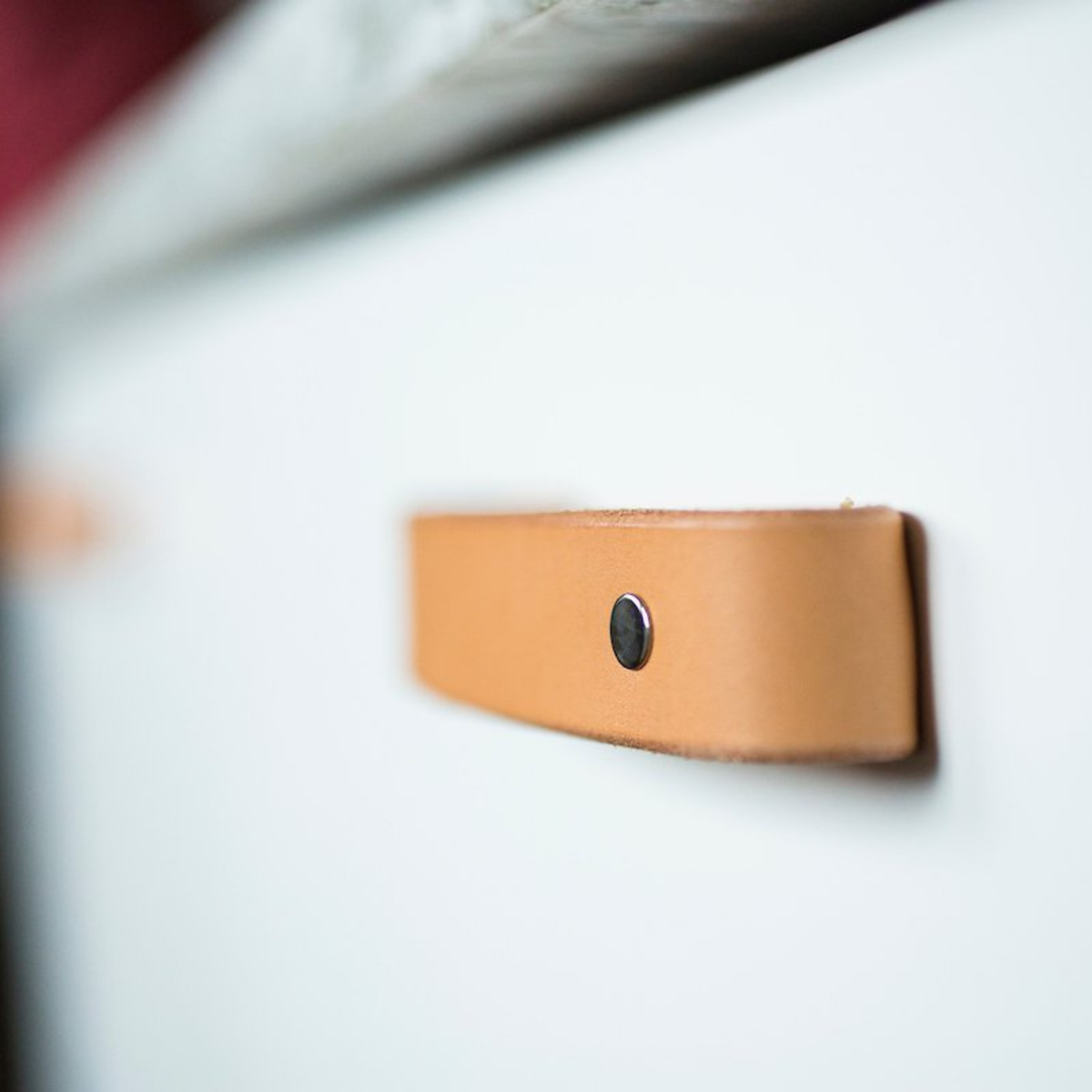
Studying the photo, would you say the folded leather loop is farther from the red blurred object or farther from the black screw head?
the red blurred object

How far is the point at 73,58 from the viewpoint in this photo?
17.5 inches

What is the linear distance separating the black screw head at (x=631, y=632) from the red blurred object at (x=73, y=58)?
35cm

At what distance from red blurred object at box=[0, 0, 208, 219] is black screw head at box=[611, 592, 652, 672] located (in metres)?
0.35

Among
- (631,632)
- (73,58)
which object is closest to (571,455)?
(631,632)

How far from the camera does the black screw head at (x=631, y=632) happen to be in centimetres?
17

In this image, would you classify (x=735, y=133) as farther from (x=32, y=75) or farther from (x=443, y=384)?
(x=32, y=75)

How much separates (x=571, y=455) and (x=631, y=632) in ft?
0.26

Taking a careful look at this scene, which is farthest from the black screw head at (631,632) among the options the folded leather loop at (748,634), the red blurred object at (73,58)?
the red blurred object at (73,58)

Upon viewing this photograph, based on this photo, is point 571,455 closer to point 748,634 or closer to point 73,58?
point 748,634

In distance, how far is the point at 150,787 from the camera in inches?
19.3

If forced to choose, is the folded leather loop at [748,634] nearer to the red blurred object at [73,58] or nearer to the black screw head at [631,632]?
the black screw head at [631,632]

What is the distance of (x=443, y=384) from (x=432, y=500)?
27mm

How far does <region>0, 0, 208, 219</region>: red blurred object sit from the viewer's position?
438 millimetres

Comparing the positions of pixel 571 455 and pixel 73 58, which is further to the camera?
pixel 73 58
